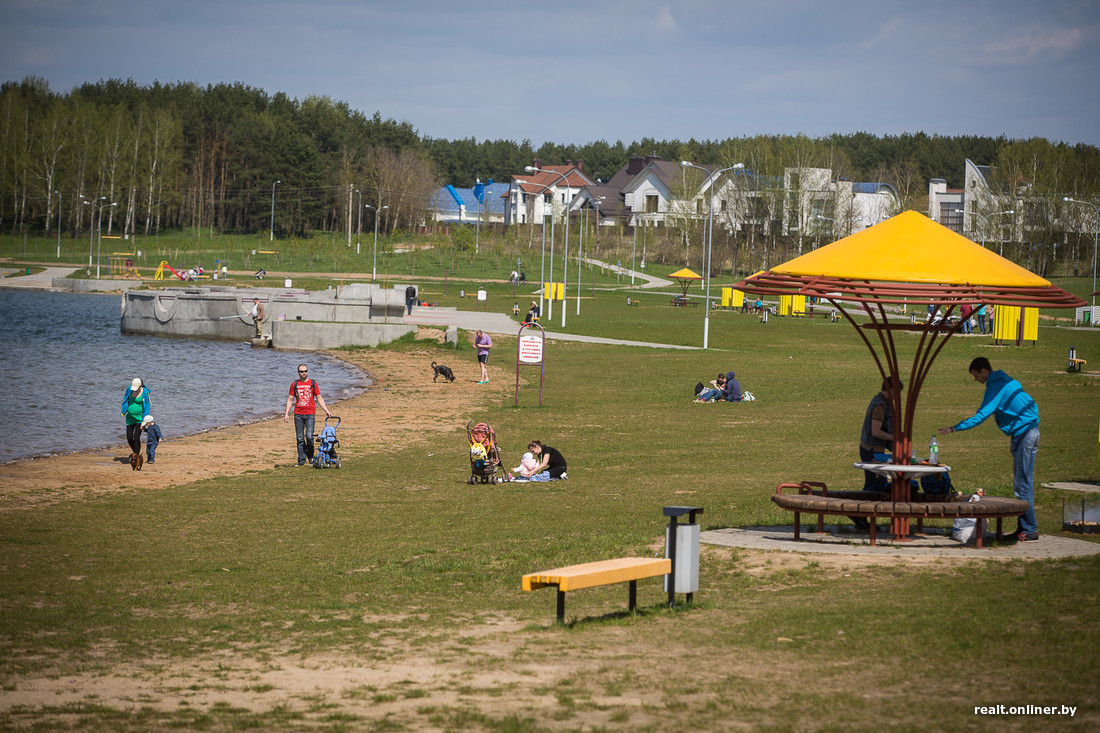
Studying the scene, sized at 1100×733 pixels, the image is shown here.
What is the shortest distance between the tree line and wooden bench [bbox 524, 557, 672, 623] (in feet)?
306

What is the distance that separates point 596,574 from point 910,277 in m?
5.13

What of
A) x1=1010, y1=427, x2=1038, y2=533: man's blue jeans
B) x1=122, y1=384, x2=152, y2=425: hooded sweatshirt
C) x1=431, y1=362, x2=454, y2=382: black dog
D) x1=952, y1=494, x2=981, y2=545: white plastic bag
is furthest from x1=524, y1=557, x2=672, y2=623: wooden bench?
x1=431, y1=362, x2=454, y2=382: black dog

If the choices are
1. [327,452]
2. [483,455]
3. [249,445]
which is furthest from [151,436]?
[483,455]

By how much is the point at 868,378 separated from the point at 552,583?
26.9 m

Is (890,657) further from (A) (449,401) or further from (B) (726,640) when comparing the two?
(A) (449,401)

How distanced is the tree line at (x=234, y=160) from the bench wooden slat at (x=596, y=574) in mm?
93384

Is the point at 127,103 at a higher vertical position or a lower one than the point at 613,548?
higher

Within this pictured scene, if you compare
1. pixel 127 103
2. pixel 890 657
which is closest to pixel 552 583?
pixel 890 657

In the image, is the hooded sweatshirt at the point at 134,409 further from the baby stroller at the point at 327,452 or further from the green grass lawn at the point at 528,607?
the baby stroller at the point at 327,452

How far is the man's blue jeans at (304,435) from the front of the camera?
2002cm

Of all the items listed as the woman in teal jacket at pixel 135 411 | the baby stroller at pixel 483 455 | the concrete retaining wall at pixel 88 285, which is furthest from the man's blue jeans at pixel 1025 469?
the concrete retaining wall at pixel 88 285

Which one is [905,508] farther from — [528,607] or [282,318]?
[282,318]

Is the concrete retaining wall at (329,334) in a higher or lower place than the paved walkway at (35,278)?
lower

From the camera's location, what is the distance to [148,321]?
183ft
